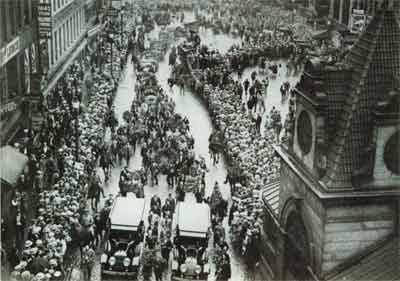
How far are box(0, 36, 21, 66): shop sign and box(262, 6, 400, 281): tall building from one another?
2035 cm

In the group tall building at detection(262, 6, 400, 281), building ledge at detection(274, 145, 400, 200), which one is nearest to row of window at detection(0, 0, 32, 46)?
tall building at detection(262, 6, 400, 281)

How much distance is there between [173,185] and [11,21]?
43.7ft

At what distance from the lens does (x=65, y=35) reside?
6200 cm

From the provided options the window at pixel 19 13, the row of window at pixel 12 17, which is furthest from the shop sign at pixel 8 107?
the window at pixel 19 13

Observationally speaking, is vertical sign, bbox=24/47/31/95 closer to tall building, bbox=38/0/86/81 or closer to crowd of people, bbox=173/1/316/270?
tall building, bbox=38/0/86/81

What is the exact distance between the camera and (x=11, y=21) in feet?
129

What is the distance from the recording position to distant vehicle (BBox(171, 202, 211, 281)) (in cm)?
2652

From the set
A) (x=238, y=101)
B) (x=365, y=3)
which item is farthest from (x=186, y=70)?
(x=365, y=3)

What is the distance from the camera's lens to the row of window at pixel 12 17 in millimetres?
37188

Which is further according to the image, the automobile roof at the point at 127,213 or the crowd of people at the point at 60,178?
the automobile roof at the point at 127,213

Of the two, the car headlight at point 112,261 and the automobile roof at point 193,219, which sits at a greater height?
the automobile roof at point 193,219

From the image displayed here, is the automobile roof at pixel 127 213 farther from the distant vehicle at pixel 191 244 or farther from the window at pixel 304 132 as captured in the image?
the window at pixel 304 132

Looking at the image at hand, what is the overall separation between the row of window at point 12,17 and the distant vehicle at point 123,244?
42.9 feet

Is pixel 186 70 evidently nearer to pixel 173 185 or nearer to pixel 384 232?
pixel 173 185
